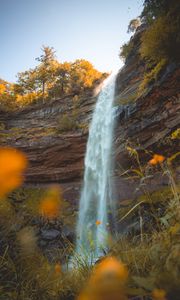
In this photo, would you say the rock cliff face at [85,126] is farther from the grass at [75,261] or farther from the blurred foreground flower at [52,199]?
the grass at [75,261]

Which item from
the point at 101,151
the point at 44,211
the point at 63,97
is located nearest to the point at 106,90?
the point at 63,97

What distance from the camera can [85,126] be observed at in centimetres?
1286

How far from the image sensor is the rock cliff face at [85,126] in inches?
340

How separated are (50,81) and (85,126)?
13030mm

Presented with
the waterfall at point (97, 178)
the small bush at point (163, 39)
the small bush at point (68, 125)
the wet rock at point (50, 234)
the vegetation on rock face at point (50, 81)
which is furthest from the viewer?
the vegetation on rock face at point (50, 81)

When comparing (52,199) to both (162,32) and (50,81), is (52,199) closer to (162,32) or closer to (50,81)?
(162,32)

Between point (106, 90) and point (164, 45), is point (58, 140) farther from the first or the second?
point (164, 45)

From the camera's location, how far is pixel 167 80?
8.14m

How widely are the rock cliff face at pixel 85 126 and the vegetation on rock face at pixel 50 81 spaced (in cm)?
246

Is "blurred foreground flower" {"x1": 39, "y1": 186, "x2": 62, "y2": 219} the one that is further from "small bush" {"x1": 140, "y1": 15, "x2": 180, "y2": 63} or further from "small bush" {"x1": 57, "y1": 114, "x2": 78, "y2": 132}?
"small bush" {"x1": 140, "y1": 15, "x2": 180, "y2": 63}

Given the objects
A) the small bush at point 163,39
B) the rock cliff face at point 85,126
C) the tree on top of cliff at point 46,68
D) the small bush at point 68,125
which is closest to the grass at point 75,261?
the rock cliff face at point 85,126

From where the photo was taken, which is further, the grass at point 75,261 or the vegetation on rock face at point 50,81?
the vegetation on rock face at point 50,81

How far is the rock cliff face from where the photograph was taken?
28.3 feet

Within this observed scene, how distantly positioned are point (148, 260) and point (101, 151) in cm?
911
